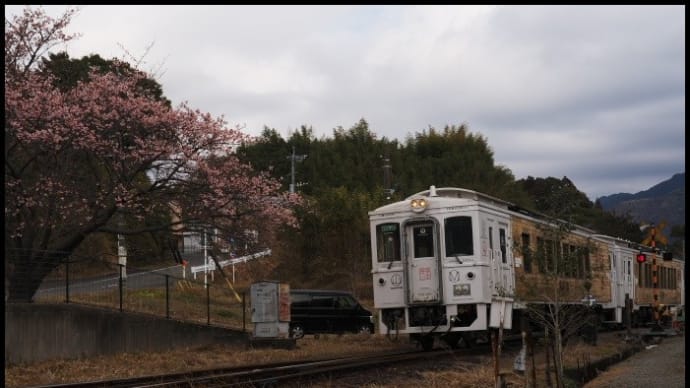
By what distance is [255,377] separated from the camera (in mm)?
13117

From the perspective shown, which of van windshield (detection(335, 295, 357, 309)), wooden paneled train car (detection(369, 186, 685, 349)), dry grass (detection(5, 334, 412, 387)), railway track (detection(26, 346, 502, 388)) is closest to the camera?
railway track (detection(26, 346, 502, 388))

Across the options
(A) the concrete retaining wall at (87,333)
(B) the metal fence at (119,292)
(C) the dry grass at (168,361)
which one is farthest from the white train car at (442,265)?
(B) the metal fence at (119,292)

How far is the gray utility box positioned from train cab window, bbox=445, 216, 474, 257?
4570mm

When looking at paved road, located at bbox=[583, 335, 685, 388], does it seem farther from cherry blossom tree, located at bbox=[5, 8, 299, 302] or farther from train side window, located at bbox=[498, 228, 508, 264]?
cherry blossom tree, located at bbox=[5, 8, 299, 302]

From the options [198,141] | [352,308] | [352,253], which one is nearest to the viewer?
[198,141]

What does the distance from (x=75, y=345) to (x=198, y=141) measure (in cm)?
621

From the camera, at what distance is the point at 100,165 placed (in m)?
21.7

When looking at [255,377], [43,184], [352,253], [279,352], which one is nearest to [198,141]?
[43,184]

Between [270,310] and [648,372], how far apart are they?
8593 mm

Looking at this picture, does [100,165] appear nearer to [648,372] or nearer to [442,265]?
[442,265]

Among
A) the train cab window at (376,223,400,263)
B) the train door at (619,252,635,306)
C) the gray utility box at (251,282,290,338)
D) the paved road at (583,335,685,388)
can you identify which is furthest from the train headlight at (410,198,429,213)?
the train door at (619,252,635,306)

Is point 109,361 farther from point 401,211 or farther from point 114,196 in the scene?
point 401,211

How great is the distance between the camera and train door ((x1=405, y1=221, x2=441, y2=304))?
17578mm

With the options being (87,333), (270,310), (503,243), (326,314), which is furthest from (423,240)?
(326,314)
